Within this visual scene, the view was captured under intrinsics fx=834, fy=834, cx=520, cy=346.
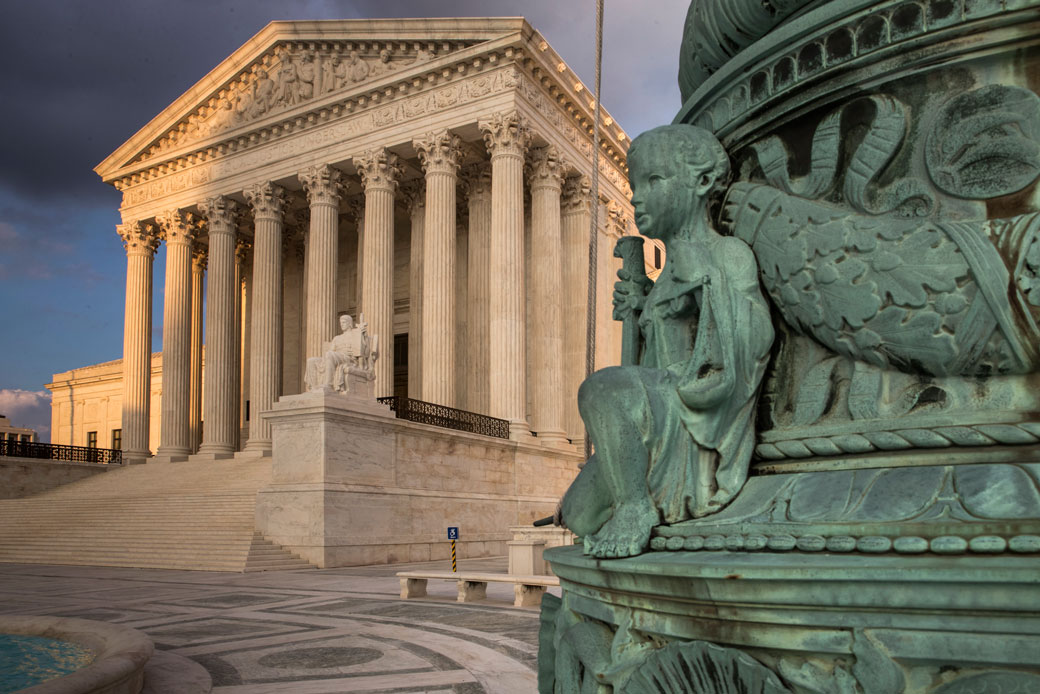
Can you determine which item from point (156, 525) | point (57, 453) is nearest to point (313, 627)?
point (156, 525)

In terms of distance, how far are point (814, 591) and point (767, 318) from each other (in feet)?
3.39

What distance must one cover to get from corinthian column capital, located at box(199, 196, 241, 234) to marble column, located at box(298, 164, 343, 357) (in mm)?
4766

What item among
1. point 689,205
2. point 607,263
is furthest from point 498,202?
point 689,205

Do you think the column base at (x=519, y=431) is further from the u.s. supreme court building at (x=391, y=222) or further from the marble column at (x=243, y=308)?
the marble column at (x=243, y=308)

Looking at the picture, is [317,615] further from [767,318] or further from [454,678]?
[767,318]

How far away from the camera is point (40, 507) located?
2786 centimetres

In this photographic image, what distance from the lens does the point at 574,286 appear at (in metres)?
33.2

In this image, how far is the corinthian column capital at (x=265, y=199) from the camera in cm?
3462

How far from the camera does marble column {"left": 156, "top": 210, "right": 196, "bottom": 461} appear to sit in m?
36.0

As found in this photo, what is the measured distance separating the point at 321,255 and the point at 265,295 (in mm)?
3575

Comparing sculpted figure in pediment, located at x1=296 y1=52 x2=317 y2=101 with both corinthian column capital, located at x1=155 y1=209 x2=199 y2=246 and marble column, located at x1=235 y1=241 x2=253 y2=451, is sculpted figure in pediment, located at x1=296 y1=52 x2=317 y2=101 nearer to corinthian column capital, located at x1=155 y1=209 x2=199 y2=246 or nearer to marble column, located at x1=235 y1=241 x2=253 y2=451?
corinthian column capital, located at x1=155 y1=209 x2=199 y2=246

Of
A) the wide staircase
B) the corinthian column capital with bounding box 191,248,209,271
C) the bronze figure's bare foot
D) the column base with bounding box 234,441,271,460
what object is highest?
the corinthian column capital with bounding box 191,248,209,271

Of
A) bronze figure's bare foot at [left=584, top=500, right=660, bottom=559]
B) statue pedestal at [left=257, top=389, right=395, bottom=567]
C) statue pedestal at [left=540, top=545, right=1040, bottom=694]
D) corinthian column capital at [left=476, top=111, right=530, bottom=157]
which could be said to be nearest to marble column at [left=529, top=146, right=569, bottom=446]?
corinthian column capital at [left=476, top=111, right=530, bottom=157]

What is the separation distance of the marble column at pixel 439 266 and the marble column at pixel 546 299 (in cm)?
333
